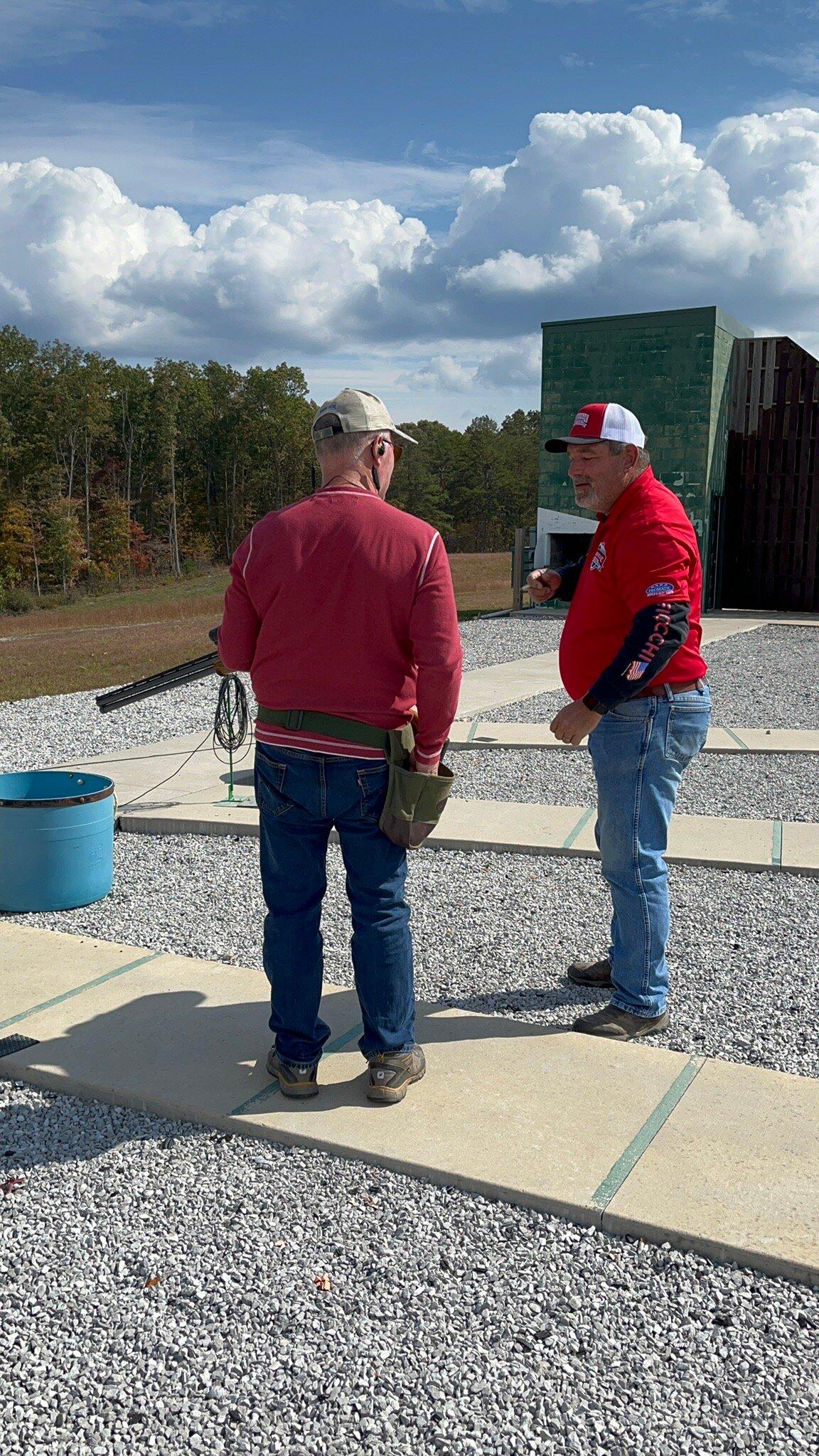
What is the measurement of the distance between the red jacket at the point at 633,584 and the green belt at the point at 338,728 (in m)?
0.71

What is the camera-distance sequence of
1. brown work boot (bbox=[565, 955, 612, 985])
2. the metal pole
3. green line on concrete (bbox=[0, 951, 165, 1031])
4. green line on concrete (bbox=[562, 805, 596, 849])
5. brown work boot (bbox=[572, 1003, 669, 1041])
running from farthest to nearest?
the metal pole, green line on concrete (bbox=[562, 805, 596, 849]), brown work boot (bbox=[565, 955, 612, 985]), green line on concrete (bbox=[0, 951, 165, 1031]), brown work boot (bbox=[572, 1003, 669, 1041])

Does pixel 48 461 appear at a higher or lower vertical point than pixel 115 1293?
higher

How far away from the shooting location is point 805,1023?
3795 mm

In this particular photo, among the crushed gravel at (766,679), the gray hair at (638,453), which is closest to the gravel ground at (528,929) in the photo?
the gray hair at (638,453)

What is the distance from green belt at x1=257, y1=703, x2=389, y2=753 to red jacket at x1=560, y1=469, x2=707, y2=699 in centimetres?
71

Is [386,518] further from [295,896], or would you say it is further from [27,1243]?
[27,1243]

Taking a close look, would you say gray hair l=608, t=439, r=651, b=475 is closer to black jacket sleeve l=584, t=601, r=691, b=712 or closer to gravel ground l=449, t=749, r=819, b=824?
black jacket sleeve l=584, t=601, r=691, b=712

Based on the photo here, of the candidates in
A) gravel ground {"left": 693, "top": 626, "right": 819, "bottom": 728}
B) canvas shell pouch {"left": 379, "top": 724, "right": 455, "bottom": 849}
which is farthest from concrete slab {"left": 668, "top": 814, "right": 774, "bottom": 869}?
gravel ground {"left": 693, "top": 626, "right": 819, "bottom": 728}

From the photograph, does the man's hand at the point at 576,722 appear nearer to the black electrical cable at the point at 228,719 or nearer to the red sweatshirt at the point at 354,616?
the red sweatshirt at the point at 354,616

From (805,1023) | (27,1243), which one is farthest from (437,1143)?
(805,1023)

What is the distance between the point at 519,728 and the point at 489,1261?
6800mm

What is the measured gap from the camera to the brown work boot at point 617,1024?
360 centimetres

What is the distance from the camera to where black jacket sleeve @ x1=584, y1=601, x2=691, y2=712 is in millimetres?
3240

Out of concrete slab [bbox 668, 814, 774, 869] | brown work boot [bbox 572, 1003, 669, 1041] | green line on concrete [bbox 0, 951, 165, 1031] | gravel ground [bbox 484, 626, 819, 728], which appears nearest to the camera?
brown work boot [bbox 572, 1003, 669, 1041]
